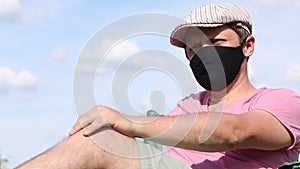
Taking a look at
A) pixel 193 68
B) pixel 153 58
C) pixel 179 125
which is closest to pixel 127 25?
pixel 153 58

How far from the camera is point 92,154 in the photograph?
277cm

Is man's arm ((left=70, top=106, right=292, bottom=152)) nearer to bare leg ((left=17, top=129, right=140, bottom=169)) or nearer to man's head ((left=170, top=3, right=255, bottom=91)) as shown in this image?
bare leg ((left=17, top=129, right=140, bottom=169))

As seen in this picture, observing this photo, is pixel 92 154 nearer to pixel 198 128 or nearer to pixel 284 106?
pixel 198 128

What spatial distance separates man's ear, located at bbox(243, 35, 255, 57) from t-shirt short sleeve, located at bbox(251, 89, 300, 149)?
39 centimetres

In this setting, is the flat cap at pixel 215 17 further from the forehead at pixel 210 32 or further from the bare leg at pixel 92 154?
the bare leg at pixel 92 154

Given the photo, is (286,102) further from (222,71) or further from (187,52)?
(187,52)

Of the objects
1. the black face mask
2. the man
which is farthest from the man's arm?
the black face mask

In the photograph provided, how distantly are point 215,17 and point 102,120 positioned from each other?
0.81 m

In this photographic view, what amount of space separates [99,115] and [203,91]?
892mm

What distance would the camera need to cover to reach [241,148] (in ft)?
9.45

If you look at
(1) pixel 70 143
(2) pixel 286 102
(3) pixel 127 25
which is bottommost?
(2) pixel 286 102

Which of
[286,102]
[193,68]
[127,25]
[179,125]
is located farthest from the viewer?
[193,68]

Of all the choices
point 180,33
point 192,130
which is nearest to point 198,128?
point 192,130

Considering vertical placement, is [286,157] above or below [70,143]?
below
